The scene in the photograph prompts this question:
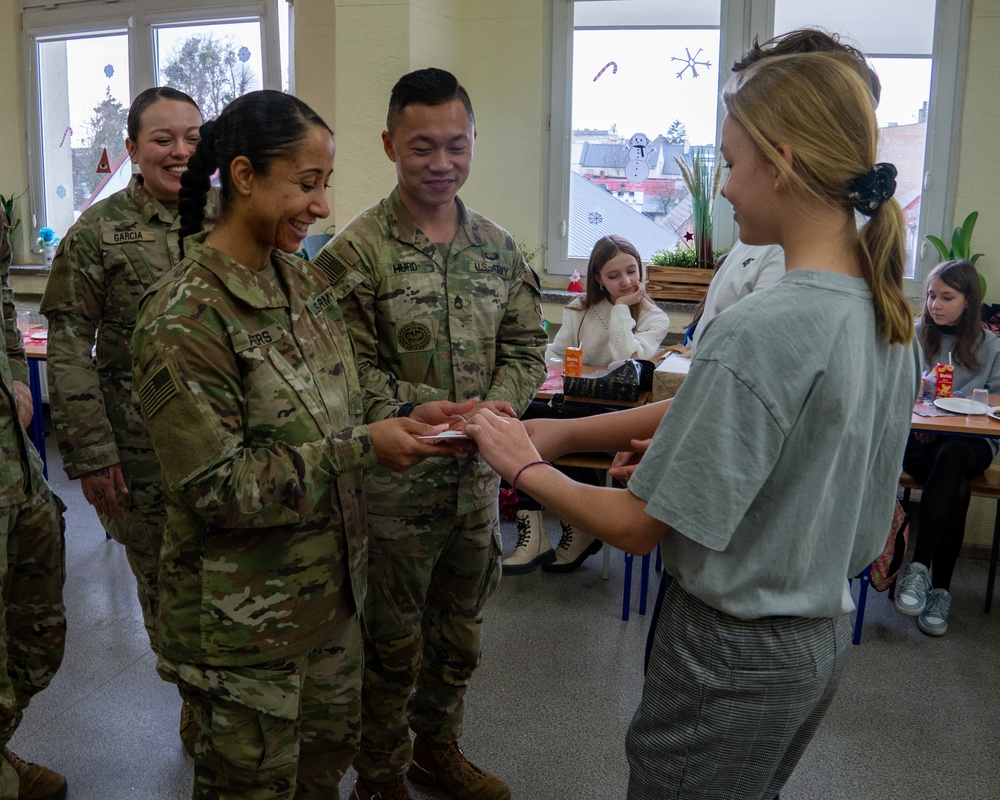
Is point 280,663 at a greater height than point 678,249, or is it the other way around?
point 678,249

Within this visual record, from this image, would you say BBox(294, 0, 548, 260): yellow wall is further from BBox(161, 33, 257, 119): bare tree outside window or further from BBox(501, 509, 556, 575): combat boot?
BBox(501, 509, 556, 575): combat boot

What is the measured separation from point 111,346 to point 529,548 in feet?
6.89

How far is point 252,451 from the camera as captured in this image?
146 cm

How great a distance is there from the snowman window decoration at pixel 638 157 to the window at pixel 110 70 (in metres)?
2.35

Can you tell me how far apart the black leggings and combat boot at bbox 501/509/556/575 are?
1538 millimetres

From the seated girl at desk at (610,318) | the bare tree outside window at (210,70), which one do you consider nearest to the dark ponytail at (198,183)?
the seated girl at desk at (610,318)

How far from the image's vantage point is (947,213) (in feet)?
15.9

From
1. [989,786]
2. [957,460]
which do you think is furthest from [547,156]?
[989,786]

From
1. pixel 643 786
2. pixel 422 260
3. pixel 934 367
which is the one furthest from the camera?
pixel 934 367

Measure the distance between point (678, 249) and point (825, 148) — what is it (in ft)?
14.0

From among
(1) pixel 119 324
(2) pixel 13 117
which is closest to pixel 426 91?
(1) pixel 119 324

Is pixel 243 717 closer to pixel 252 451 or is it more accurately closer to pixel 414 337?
pixel 252 451

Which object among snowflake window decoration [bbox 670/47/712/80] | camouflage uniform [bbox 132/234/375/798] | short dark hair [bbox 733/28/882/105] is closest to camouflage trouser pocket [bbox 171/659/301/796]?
camouflage uniform [bbox 132/234/375/798]

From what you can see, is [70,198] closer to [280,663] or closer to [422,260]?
[422,260]
